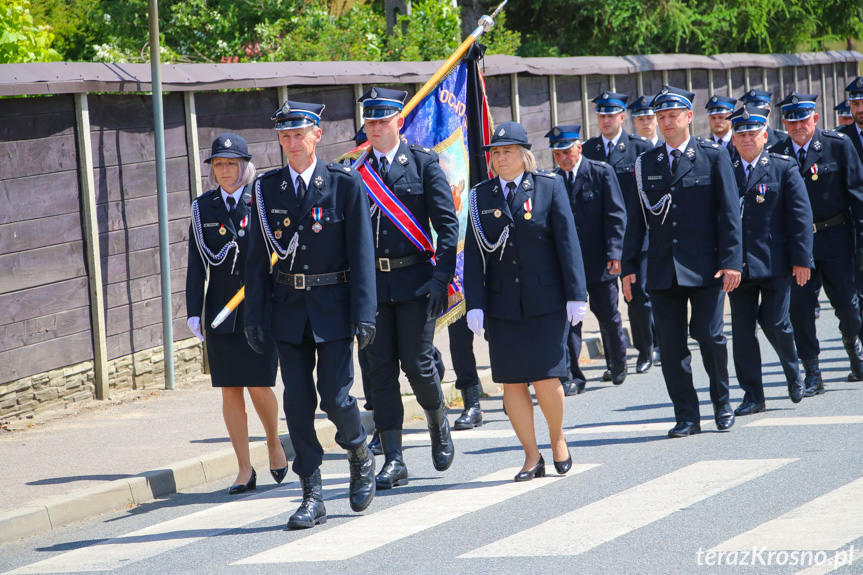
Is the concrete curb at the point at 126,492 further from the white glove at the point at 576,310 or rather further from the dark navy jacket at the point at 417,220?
the white glove at the point at 576,310

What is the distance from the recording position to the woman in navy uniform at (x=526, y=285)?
7.13 m

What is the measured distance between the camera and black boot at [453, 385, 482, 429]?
9.05m

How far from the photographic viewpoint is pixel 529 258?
23.6 feet

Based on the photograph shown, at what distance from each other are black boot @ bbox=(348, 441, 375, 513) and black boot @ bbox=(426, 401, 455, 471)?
82 cm

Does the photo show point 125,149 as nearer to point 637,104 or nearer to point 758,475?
point 637,104

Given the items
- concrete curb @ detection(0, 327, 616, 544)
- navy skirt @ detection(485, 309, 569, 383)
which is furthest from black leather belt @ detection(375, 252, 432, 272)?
concrete curb @ detection(0, 327, 616, 544)

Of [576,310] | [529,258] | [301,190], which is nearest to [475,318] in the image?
[529,258]

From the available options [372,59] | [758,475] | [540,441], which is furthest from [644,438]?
[372,59]

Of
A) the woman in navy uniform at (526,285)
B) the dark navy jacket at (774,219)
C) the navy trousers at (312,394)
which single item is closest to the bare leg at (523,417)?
the woman in navy uniform at (526,285)

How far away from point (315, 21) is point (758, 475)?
544 inches

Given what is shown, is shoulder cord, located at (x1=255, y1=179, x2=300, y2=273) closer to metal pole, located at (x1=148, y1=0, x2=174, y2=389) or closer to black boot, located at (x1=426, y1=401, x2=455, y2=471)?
black boot, located at (x1=426, y1=401, x2=455, y2=471)

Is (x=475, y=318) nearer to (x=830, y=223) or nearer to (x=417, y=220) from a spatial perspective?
(x=417, y=220)

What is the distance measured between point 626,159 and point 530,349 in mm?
4696

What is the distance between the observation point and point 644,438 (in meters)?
8.23
